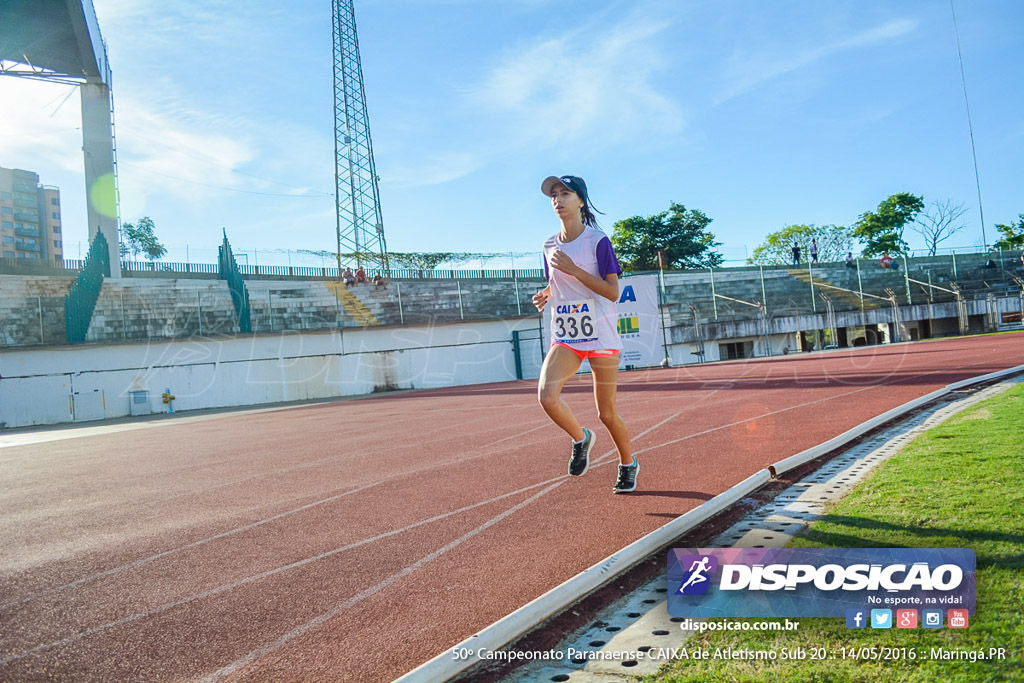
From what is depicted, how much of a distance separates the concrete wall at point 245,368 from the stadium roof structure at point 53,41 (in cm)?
A: 1374

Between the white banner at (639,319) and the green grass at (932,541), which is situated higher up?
the white banner at (639,319)

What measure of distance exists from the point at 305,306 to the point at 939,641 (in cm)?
3240

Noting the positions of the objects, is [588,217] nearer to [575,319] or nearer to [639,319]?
[575,319]

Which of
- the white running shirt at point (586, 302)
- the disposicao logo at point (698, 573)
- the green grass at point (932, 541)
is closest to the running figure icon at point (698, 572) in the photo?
the disposicao logo at point (698, 573)

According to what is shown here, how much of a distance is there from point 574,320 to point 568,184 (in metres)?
0.96

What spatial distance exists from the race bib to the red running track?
3.83 feet

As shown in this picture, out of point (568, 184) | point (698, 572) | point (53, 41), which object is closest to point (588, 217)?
point (568, 184)

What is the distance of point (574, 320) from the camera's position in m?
4.61

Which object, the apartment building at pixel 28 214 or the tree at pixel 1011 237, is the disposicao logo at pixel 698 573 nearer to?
the tree at pixel 1011 237

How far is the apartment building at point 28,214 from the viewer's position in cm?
10662

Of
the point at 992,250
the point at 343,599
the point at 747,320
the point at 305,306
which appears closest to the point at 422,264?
the point at 305,306

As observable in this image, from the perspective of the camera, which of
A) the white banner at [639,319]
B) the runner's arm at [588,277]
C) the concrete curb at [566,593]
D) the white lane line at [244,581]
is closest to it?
the concrete curb at [566,593]

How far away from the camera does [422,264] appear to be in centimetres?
4556

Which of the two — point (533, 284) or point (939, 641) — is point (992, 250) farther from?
point (939, 641)
